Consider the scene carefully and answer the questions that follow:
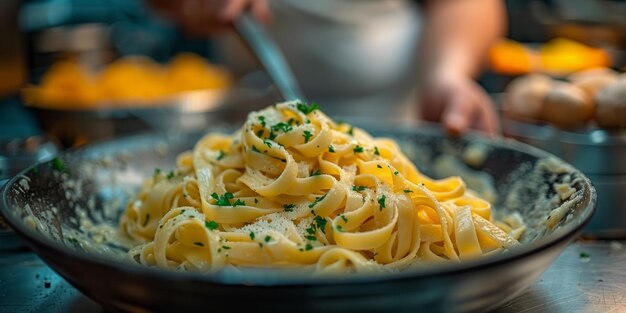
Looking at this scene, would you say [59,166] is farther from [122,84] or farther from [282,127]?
[122,84]

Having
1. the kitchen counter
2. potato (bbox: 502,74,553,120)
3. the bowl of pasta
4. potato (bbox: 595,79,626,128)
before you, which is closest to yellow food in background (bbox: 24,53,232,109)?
the bowl of pasta

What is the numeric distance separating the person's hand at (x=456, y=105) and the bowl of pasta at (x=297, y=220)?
137mm

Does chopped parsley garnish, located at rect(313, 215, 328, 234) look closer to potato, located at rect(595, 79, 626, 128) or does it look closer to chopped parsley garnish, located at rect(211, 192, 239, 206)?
chopped parsley garnish, located at rect(211, 192, 239, 206)

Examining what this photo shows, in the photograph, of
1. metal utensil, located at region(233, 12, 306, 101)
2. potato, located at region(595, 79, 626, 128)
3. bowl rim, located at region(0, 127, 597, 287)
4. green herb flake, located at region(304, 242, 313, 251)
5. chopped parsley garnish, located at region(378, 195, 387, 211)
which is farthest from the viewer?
metal utensil, located at region(233, 12, 306, 101)

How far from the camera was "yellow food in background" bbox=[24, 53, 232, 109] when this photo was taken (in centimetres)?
264

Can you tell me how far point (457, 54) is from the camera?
2648 mm

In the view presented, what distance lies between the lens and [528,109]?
1915 mm

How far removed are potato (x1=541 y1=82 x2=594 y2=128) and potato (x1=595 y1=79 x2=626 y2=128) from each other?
4 centimetres

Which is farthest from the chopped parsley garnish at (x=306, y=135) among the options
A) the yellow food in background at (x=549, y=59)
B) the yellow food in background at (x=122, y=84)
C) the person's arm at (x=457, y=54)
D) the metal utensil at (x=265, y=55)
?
the yellow food in background at (x=549, y=59)

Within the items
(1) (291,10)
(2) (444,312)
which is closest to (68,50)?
(1) (291,10)

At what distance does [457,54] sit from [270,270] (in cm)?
177

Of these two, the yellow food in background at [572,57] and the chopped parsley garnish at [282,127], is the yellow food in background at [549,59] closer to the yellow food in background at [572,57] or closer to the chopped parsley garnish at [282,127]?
the yellow food in background at [572,57]

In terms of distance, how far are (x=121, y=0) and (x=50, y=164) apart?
3.75 meters

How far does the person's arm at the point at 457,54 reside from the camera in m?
2.09
